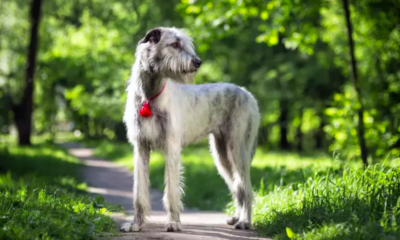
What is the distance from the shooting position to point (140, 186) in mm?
6094

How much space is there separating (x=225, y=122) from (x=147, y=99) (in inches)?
56.5

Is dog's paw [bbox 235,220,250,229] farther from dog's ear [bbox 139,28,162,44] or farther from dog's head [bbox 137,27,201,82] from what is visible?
dog's ear [bbox 139,28,162,44]

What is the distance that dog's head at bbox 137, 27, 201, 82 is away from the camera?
586cm

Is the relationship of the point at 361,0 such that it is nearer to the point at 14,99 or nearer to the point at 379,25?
the point at 379,25

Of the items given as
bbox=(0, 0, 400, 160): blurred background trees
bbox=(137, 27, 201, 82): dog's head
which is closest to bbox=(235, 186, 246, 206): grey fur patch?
bbox=(137, 27, 201, 82): dog's head

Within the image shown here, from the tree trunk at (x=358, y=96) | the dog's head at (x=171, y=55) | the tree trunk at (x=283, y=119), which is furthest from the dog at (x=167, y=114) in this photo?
the tree trunk at (x=283, y=119)

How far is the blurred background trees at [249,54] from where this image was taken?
37.0 ft

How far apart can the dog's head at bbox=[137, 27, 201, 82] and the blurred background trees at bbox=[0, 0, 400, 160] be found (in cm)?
490

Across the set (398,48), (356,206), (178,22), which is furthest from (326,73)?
(356,206)

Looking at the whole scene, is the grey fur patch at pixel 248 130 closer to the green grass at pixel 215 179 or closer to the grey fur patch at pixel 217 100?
the grey fur patch at pixel 217 100

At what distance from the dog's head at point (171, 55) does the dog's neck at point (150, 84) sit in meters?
0.10

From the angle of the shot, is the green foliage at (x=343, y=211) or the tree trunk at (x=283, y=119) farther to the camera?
the tree trunk at (x=283, y=119)

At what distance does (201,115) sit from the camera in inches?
269

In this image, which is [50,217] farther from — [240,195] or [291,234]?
[240,195]
